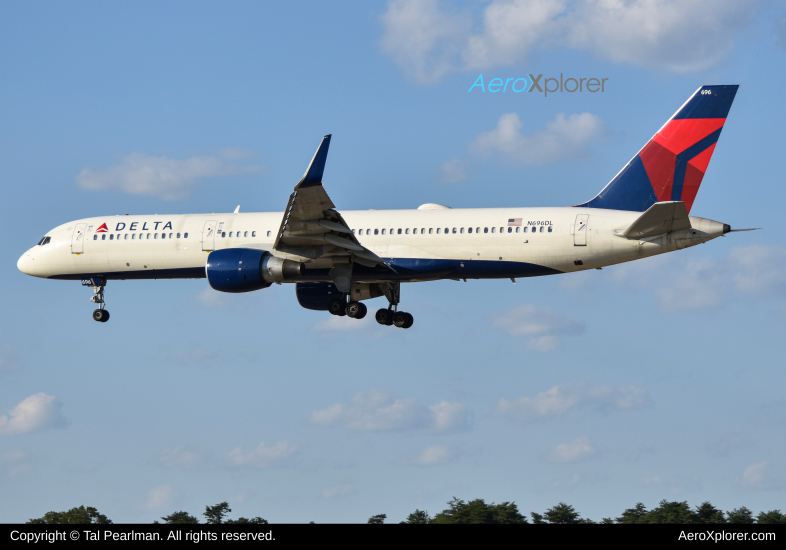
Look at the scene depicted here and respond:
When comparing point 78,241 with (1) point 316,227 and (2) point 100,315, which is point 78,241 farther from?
(1) point 316,227

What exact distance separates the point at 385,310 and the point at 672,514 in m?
15.2

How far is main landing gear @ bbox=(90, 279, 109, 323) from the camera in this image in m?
48.4

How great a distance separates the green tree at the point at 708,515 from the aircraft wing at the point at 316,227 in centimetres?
1777

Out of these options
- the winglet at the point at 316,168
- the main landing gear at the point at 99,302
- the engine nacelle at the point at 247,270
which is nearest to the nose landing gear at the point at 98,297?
the main landing gear at the point at 99,302

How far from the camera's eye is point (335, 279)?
43.1 meters

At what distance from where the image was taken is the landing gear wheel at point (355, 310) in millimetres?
46175

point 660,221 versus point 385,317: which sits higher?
point 385,317

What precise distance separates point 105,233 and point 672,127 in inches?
964

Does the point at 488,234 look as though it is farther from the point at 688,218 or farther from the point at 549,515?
the point at 549,515

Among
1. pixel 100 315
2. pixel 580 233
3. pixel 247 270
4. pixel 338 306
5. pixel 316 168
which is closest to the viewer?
pixel 316 168

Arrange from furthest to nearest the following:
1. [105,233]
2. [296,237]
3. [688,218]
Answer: [105,233] < [296,237] < [688,218]

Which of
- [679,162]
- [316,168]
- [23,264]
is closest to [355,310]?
[316,168]

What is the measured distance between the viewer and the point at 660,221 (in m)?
38.3
